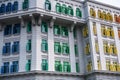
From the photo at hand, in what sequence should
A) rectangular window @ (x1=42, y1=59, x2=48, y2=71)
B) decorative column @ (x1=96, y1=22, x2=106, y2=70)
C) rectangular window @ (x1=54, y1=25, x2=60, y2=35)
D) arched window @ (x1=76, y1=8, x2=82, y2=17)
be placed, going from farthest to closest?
arched window @ (x1=76, y1=8, x2=82, y2=17), rectangular window @ (x1=54, y1=25, x2=60, y2=35), decorative column @ (x1=96, y1=22, x2=106, y2=70), rectangular window @ (x1=42, y1=59, x2=48, y2=71)

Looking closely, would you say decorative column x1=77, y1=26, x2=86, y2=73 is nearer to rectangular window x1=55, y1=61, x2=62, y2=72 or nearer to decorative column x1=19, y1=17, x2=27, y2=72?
rectangular window x1=55, y1=61, x2=62, y2=72

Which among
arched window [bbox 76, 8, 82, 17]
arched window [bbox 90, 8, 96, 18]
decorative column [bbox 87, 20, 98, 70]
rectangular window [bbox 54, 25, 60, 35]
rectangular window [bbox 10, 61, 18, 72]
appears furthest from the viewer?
arched window [bbox 76, 8, 82, 17]

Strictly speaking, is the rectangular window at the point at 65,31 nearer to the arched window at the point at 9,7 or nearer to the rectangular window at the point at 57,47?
the rectangular window at the point at 57,47

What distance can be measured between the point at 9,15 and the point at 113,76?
1395 cm

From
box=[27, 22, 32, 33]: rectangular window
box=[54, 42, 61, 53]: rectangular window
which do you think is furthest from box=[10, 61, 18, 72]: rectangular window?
box=[54, 42, 61, 53]: rectangular window

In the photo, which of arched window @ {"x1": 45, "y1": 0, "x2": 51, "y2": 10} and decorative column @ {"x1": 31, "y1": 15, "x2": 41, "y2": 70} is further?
arched window @ {"x1": 45, "y1": 0, "x2": 51, "y2": 10}

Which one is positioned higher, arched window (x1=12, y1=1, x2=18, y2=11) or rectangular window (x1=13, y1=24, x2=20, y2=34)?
arched window (x1=12, y1=1, x2=18, y2=11)

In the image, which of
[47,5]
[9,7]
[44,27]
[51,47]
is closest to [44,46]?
[51,47]

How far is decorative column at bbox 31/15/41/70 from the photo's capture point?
22797 millimetres

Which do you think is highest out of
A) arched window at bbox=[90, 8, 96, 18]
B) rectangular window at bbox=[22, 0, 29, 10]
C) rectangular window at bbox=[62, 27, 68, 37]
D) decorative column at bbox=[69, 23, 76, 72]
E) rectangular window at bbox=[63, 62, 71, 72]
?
rectangular window at bbox=[22, 0, 29, 10]

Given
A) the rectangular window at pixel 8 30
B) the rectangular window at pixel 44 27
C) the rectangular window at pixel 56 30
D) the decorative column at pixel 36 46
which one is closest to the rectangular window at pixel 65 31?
the rectangular window at pixel 56 30

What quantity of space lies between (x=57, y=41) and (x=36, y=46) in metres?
2.99

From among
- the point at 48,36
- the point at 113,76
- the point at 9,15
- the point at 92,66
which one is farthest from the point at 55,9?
the point at 113,76

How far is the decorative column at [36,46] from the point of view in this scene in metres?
22.8
